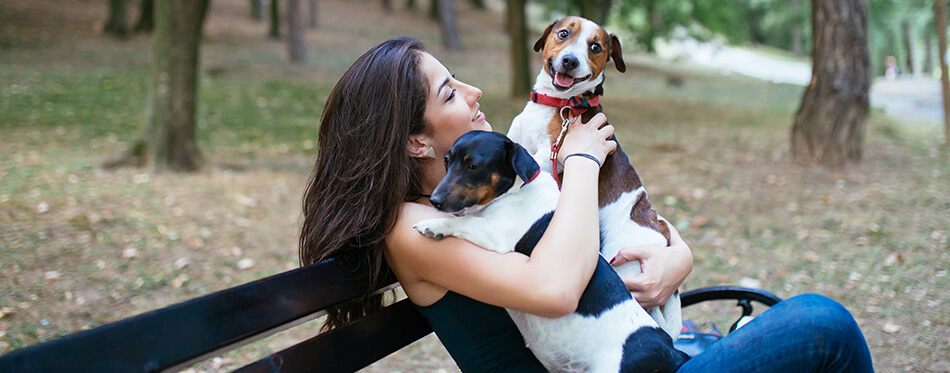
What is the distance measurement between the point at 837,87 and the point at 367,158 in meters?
7.87

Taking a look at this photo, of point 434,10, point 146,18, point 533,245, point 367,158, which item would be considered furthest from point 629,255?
point 434,10

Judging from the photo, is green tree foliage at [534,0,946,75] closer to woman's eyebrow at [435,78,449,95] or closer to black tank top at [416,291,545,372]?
woman's eyebrow at [435,78,449,95]

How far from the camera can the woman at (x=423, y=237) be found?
188 cm

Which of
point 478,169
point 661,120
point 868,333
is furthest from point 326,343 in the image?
point 661,120

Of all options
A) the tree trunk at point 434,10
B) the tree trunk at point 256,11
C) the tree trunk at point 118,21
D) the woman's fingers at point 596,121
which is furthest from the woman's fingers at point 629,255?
the tree trunk at point 434,10

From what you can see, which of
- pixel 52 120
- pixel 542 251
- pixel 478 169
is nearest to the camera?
pixel 542 251

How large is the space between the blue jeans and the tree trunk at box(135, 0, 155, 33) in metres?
20.4

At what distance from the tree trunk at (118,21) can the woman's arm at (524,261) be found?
18.9 metres

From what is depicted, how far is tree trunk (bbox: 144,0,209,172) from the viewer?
743 cm

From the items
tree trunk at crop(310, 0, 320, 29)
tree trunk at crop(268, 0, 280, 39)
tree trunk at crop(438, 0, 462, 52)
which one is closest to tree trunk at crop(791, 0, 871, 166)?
tree trunk at crop(438, 0, 462, 52)

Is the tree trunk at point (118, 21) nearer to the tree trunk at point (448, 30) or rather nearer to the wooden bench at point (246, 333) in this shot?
the tree trunk at point (448, 30)

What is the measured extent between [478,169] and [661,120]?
12.3 metres

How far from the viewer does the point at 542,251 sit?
1894 mm

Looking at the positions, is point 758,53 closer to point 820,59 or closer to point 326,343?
point 820,59
